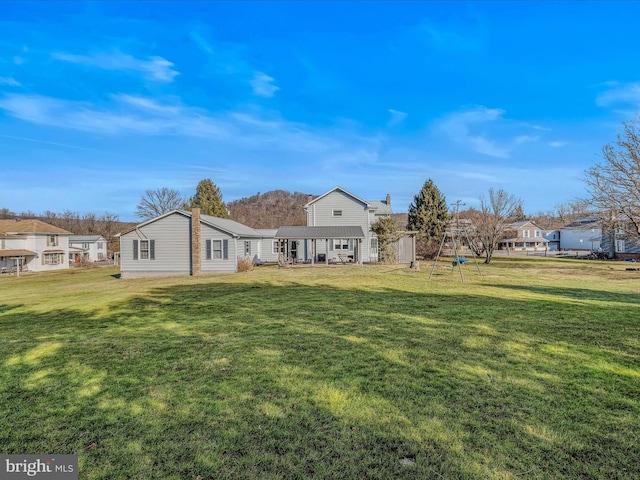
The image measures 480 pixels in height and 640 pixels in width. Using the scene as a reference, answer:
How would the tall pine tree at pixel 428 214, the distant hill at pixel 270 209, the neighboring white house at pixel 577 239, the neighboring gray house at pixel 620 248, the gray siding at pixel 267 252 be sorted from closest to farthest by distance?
the gray siding at pixel 267 252 → the neighboring gray house at pixel 620 248 → the tall pine tree at pixel 428 214 → the neighboring white house at pixel 577 239 → the distant hill at pixel 270 209

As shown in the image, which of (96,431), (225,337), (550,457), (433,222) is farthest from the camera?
(433,222)

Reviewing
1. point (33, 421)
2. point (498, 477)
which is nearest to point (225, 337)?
point (33, 421)

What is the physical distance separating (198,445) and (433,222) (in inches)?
1415

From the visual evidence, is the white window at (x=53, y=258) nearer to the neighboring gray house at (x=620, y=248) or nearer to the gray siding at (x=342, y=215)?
the gray siding at (x=342, y=215)

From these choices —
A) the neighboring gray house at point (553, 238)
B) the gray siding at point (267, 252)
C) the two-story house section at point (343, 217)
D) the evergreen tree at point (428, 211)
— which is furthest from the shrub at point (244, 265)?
the neighboring gray house at point (553, 238)

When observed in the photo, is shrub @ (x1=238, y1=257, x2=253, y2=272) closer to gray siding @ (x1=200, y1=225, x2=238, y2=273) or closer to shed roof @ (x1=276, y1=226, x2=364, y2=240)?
gray siding @ (x1=200, y1=225, x2=238, y2=273)

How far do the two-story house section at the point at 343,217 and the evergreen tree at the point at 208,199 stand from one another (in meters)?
21.7

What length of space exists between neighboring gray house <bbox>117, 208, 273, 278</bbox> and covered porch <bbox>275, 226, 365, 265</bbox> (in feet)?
16.4

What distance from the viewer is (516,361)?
5.20 meters

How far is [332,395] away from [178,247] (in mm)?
21194

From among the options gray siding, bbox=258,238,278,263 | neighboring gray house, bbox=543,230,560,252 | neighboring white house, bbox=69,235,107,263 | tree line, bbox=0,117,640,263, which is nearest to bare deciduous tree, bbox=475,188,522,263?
tree line, bbox=0,117,640,263

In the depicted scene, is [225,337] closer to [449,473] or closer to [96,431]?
[96,431]

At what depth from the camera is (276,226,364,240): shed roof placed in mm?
26547

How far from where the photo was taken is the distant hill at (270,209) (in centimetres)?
6212
